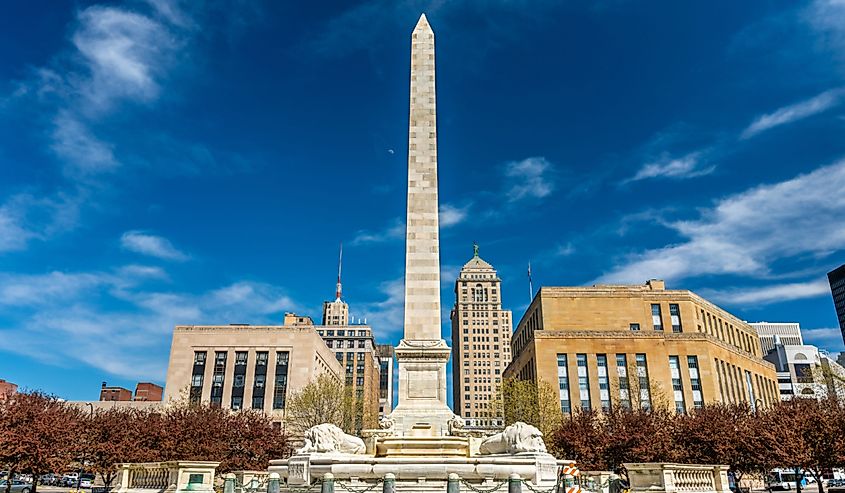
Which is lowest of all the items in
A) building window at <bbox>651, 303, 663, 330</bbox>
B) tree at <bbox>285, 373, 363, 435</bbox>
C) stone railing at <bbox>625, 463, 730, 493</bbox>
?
stone railing at <bbox>625, 463, 730, 493</bbox>

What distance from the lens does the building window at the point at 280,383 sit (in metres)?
84.1

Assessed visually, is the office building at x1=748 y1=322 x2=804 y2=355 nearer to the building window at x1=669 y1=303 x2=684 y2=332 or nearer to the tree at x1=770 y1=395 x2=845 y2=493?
the building window at x1=669 y1=303 x2=684 y2=332

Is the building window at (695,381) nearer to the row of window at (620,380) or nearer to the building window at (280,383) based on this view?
the row of window at (620,380)

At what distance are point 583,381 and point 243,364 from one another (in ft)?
150

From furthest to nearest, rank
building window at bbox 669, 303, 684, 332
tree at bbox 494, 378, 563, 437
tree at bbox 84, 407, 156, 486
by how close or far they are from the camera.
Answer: building window at bbox 669, 303, 684, 332
tree at bbox 494, 378, 563, 437
tree at bbox 84, 407, 156, 486

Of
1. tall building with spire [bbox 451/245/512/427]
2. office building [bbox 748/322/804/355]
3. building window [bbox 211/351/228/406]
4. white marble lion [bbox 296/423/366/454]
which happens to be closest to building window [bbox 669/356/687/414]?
building window [bbox 211/351/228/406]

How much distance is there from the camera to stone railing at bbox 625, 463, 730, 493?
19953 millimetres

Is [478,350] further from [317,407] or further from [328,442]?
[328,442]

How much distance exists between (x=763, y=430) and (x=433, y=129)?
22958 mm

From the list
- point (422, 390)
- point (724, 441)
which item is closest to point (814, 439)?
point (724, 441)

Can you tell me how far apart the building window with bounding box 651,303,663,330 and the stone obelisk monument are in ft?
195

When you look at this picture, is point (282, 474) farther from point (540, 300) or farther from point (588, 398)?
point (540, 300)

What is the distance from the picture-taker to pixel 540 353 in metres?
72.8

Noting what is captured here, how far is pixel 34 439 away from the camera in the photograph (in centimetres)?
2705
